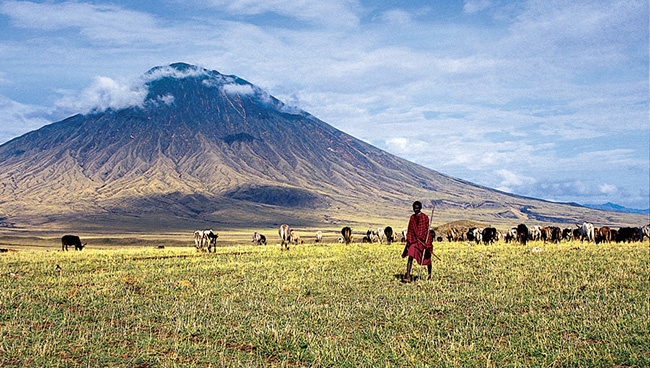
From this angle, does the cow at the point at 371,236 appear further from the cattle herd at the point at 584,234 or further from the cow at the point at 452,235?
the cattle herd at the point at 584,234

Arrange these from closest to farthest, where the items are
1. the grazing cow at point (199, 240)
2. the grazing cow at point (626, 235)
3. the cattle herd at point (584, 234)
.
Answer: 1. the grazing cow at point (199, 240)
2. the cattle herd at point (584, 234)
3. the grazing cow at point (626, 235)

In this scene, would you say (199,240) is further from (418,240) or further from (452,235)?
(418,240)

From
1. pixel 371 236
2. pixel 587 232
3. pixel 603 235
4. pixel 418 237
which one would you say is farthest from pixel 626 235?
pixel 418 237

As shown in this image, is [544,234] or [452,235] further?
[452,235]

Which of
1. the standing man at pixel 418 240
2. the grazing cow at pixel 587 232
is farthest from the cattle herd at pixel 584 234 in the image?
the standing man at pixel 418 240

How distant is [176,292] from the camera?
542 inches

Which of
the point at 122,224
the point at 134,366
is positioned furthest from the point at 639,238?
the point at 122,224

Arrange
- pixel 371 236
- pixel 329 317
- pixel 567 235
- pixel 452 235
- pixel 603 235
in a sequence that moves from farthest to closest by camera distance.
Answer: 1. pixel 371 236
2. pixel 452 235
3. pixel 567 235
4. pixel 603 235
5. pixel 329 317

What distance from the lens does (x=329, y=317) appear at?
1042 cm

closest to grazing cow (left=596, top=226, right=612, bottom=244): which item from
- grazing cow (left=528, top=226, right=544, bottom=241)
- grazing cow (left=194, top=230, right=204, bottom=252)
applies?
grazing cow (left=528, top=226, right=544, bottom=241)

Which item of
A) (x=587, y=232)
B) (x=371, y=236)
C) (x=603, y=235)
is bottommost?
(x=371, y=236)

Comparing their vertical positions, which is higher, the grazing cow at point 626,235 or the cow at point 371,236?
the grazing cow at point 626,235

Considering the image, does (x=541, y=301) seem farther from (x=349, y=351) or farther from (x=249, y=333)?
(x=249, y=333)

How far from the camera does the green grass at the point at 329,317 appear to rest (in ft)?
26.3
